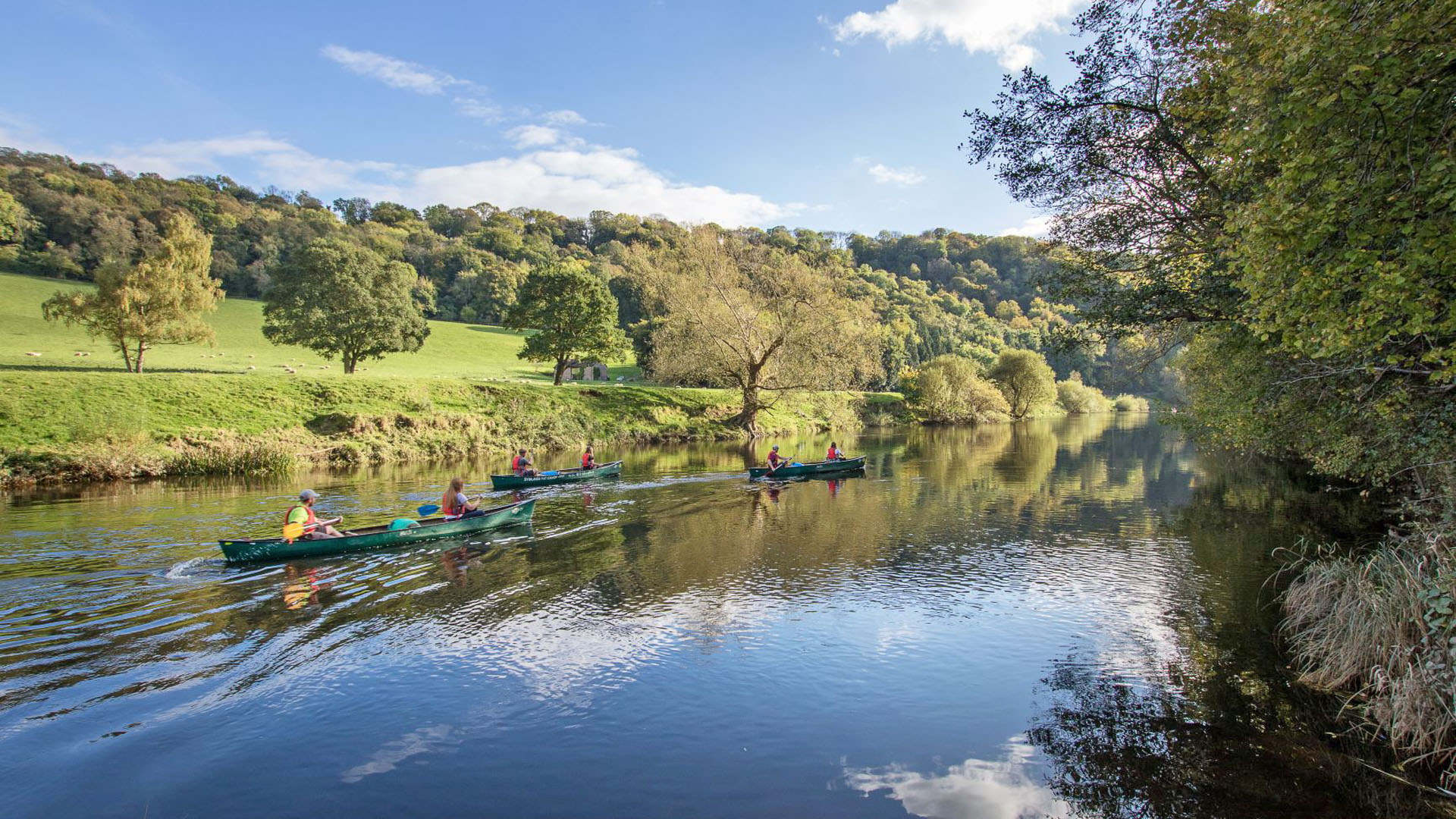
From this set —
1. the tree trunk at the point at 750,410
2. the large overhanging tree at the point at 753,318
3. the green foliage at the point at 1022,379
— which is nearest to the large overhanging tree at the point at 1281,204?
the large overhanging tree at the point at 753,318

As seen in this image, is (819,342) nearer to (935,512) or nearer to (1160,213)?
(935,512)

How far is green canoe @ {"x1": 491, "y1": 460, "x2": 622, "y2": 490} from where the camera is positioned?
25562mm

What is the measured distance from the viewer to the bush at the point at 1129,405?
11444 cm

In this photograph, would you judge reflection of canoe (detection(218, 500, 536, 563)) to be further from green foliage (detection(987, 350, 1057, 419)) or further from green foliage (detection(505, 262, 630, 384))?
green foliage (detection(987, 350, 1057, 419))

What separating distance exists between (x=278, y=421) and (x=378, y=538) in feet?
68.0

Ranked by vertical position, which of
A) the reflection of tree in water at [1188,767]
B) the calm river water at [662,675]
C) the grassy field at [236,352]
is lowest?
the calm river water at [662,675]

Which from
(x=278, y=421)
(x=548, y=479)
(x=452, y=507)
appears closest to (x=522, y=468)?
(x=548, y=479)

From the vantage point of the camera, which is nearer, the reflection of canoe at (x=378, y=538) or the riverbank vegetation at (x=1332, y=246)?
the riverbank vegetation at (x=1332, y=246)

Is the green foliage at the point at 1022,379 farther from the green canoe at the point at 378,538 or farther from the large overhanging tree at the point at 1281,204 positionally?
the green canoe at the point at 378,538

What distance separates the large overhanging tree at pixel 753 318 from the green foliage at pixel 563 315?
8.19 meters

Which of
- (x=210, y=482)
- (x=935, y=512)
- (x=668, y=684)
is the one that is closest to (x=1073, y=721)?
(x=668, y=684)

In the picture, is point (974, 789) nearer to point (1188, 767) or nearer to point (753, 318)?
point (1188, 767)

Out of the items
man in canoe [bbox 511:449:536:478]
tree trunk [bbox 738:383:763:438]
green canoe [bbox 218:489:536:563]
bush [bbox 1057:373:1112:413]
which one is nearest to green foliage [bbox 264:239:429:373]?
tree trunk [bbox 738:383:763:438]

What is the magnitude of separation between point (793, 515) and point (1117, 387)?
429ft
